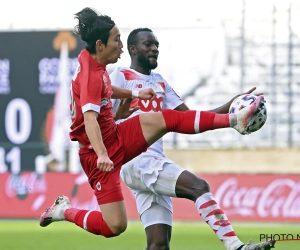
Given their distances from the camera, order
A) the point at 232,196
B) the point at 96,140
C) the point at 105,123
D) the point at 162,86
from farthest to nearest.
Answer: the point at 232,196 < the point at 162,86 < the point at 105,123 < the point at 96,140

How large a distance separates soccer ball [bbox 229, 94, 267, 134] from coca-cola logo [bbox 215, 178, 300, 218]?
11899 mm

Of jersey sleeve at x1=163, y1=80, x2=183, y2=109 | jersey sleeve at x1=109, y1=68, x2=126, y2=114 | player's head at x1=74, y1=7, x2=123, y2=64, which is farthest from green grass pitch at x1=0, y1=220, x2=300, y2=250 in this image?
player's head at x1=74, y1=7, x2=123, y2=64

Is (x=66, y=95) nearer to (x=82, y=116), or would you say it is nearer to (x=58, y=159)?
(x=58, y=159)

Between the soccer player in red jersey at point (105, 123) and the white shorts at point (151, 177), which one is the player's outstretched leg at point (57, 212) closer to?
the soccer player in red jersey at point (105, 123)

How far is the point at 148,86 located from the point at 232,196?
36.3ft

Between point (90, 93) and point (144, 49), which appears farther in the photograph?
point (144, 49)

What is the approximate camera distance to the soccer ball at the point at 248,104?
7281 mm

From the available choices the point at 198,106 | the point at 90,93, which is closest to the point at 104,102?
the point at 90,93

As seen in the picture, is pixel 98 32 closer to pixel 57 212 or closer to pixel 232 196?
pixel 57 212

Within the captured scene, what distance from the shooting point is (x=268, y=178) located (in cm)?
1933

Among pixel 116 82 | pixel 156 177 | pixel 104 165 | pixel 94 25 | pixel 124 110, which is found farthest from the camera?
pixel 116 82

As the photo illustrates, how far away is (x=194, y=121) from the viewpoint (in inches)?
293

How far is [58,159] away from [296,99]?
6615 mm

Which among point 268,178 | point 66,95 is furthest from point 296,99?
point 66,95
